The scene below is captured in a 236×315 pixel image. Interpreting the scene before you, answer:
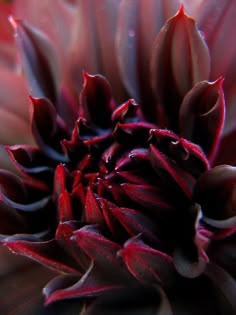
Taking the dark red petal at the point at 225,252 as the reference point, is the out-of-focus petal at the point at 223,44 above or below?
above

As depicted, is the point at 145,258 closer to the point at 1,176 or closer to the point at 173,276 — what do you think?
the point at 173,276

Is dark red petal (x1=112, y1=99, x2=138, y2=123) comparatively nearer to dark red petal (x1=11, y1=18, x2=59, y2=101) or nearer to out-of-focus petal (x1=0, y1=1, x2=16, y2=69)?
dark red petal (x1=11, y1=18, x2=59, y2=101)

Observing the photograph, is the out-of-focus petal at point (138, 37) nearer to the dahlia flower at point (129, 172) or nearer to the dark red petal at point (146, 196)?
the dahlia flower at point (129, 172)

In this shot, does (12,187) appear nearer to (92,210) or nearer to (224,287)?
(92,210)

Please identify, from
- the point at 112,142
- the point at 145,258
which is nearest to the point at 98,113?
the point at 112,142

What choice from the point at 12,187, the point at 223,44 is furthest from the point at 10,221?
the point at 223,44

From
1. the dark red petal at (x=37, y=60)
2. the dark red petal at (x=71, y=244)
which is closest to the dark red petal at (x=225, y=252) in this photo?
the dark red petal at (x=71, y=244)

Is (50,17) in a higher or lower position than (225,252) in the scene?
higher
